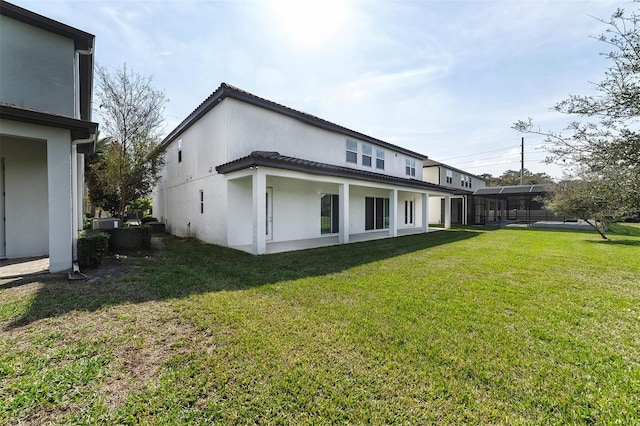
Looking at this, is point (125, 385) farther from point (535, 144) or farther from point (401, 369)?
point (535, 144)

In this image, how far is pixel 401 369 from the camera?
2947 millimetres

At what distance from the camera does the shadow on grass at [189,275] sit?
4691mm

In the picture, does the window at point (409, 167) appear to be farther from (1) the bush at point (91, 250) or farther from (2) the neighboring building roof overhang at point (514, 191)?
(1) the bush at point (91, 250)

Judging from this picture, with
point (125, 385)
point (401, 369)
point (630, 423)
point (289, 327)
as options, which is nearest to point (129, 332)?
point (125, 385)

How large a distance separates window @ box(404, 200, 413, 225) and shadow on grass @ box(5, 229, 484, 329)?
1109cm

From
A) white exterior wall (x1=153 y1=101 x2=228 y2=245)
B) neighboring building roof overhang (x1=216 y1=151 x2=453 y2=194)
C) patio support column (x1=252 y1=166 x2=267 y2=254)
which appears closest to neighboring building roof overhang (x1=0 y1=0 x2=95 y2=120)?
white exterior wall (x1=153 y1=101 x2=228 y2=245)

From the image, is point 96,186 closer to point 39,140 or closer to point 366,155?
point 39,140

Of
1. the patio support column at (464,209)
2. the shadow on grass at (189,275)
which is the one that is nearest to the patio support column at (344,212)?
the shadow on grass at (189,275)

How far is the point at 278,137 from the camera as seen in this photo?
11.9 m

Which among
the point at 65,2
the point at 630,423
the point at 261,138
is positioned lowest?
the point at 630,423

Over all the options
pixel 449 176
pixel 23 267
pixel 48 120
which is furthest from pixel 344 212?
pixel 449 176

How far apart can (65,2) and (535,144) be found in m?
11.4

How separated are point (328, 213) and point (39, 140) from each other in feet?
35.1

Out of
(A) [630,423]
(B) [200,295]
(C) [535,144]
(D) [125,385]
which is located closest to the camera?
(A) [630,423]
